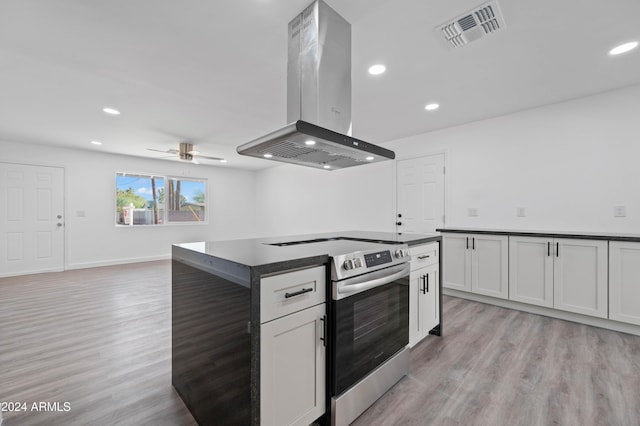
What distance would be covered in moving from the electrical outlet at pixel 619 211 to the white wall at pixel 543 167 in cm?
4

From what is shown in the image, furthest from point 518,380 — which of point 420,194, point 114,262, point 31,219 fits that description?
point 31,219

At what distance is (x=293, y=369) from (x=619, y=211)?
12.7 feet

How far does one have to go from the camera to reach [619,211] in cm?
298

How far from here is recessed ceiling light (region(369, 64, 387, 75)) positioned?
2.55 meters

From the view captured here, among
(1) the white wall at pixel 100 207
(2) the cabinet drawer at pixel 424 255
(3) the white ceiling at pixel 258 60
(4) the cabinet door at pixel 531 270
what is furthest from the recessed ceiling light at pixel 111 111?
(4) the cabinet door at pixel 531 270

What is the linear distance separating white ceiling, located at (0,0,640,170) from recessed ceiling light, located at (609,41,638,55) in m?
0.07

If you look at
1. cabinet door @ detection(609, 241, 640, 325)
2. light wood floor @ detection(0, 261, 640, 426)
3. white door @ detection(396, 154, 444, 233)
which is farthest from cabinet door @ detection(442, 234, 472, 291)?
cabinet door @ detection(609, 241, 640, 325)

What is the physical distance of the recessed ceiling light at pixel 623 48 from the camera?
2.22 meters

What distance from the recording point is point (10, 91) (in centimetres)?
300

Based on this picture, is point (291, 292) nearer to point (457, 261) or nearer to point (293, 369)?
point (293, 369)

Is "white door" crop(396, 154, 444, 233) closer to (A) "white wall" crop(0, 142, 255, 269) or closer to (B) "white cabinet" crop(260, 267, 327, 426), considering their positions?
(B) "white cabinet" crop(260, 267, 327, 426)

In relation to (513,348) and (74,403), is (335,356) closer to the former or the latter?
(74,403)

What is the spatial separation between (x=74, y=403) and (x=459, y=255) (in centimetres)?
396

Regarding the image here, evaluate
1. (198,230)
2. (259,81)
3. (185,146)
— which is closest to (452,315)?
(259,81)
